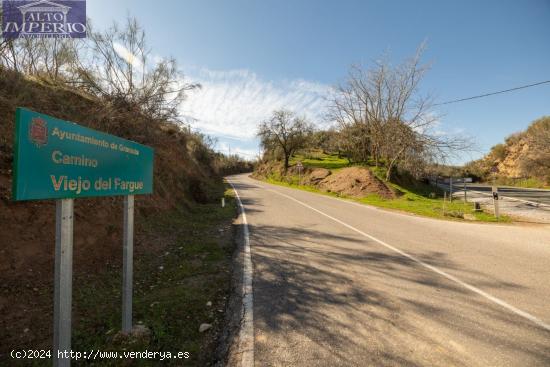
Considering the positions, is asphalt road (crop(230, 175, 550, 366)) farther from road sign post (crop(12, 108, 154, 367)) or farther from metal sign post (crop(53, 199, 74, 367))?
road sign post (crop(12, 108, 154, 367))

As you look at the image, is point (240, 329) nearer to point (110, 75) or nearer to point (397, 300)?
point (397, 300)

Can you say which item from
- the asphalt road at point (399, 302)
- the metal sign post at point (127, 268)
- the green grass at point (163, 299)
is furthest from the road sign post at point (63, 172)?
the asphalt road at point (399, 302)

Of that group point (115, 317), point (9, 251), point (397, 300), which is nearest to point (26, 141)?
point (115, 317)

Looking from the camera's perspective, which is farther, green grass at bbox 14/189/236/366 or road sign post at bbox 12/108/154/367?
green grass at bbox 14/189/236/366

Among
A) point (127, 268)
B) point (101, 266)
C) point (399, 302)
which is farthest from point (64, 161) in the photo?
point (399, 302)

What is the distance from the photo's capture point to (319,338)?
10.2 feet

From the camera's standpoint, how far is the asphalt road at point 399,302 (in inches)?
113

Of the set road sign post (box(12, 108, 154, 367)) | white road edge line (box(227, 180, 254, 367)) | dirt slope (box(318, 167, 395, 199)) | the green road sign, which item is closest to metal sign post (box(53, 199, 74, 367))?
road sign post (box(12, 108, 154, 367))

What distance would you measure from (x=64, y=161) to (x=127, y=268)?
64.0 inches

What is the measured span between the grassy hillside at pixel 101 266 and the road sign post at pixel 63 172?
1015mm

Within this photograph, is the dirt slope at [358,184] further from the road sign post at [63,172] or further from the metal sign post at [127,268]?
the road sign post at [63,172]

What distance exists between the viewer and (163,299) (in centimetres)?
407

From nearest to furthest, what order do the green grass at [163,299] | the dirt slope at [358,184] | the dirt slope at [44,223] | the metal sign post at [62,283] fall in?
the metal sign post at [62,283] → the green grass at [163,299] → the dirt slope at [44,223] → the dirt slope at [358,184]

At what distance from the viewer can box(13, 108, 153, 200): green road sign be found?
6.18ft
